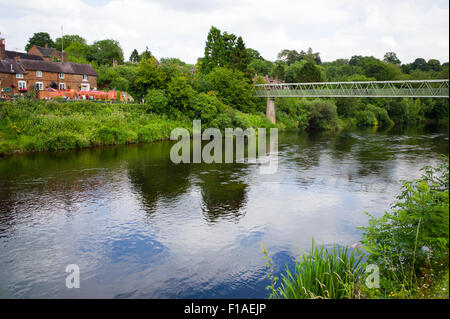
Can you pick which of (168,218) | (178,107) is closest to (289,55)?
(178,107)

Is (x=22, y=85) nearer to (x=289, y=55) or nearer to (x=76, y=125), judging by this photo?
(x=76, y=125)

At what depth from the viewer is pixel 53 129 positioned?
3850cm

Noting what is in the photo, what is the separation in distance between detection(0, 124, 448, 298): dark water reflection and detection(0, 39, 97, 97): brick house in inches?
926

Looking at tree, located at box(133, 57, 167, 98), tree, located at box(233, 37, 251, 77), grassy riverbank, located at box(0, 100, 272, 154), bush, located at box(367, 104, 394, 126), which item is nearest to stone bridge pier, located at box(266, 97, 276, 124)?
tree, located at box(233, 37, 251, 77)

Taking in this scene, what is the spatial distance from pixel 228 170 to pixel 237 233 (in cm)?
1380

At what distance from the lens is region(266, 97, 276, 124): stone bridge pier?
2761 inches

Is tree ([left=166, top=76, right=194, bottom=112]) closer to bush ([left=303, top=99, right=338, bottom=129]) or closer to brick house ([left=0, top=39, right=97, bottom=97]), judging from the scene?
brick house ([left=0, top=39, right=97, bottom=97])

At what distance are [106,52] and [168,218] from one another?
82.2m

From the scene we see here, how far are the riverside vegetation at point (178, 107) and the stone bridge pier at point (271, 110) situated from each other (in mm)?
1478

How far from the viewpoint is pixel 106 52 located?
90750 mm
